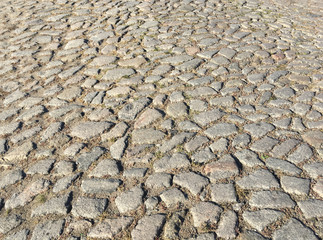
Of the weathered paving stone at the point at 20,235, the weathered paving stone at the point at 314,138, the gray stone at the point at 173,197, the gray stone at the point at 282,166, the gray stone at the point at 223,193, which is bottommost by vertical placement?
the weathered paving stone at the point at 314,138

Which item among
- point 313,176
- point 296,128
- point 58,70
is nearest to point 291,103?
point 296,128

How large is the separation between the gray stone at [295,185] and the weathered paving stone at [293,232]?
0.28 m

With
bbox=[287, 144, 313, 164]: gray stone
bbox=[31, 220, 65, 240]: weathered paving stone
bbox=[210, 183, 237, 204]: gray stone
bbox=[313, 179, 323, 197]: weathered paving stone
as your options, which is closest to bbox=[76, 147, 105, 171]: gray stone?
bbox=[31, 220, 65, 240]: weathered paving stone

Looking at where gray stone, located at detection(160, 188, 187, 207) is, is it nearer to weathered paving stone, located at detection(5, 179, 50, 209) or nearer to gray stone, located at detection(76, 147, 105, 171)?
gray stone, located at detection(76, 147, 105, 171)

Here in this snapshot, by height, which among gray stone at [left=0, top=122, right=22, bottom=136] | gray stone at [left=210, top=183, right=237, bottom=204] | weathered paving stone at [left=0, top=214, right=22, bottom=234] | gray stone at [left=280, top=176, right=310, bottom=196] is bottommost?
gray stone at [left=280, top=176, right=310, bottom=196]

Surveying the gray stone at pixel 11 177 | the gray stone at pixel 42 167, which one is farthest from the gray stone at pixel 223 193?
the gray stone at pixel 11 177

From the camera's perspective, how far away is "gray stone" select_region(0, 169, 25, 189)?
9.12 ft

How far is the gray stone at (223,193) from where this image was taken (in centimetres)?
238

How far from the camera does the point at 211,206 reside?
234cm

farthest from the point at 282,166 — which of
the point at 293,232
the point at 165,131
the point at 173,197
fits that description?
the point at 165,131

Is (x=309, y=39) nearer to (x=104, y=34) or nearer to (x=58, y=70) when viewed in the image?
(x=104, y=34)

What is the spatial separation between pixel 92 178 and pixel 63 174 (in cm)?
26

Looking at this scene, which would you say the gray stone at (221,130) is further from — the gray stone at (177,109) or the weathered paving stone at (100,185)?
the weathered paving stone at (100,185)

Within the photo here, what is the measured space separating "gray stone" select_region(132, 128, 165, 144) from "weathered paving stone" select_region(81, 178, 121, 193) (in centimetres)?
52
